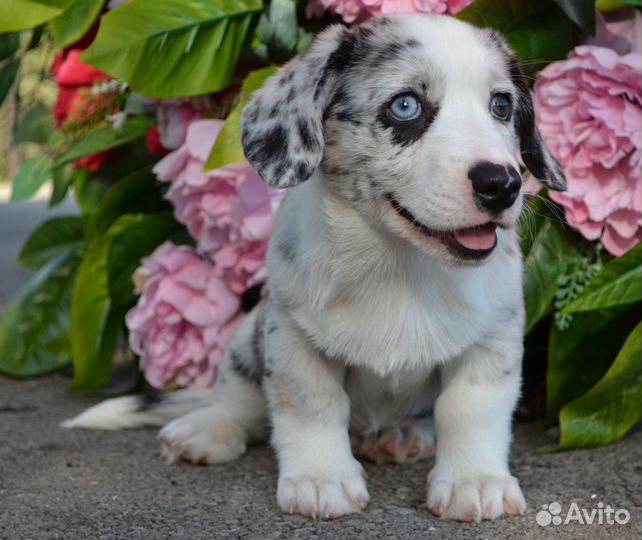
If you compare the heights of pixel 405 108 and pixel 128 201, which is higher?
pixel 405 108

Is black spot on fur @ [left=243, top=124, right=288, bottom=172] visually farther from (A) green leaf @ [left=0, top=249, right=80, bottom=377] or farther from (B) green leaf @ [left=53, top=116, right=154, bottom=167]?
(A) green leaf @ [left=0, top=249, right=80, bottom=377]

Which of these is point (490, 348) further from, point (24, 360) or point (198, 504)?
point (24, 360)

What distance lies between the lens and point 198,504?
1.98 metres

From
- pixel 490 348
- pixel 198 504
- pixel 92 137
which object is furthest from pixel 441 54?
pixel 92 137

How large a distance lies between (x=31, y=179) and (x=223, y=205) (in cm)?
68

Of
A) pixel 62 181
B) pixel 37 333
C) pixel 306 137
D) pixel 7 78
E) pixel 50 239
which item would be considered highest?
pixel 306 137

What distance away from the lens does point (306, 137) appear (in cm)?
191

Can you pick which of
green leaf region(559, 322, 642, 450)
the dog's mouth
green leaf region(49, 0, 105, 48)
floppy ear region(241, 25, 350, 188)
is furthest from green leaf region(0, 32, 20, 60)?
green leaf region(559, 322, 642, 450)

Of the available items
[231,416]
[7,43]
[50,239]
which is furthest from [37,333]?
[231,416]

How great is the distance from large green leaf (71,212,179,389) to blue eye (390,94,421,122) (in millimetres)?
1166

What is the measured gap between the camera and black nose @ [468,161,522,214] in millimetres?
1698

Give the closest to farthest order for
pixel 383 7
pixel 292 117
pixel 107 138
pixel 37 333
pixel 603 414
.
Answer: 1. pixel 292 117
2. pixel 603 414
3. pixel 383 7
4. pixel 107 138
5. pixel 37 333

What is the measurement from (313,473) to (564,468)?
54 centimetres

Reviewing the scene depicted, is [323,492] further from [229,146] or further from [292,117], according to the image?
[229,146]
